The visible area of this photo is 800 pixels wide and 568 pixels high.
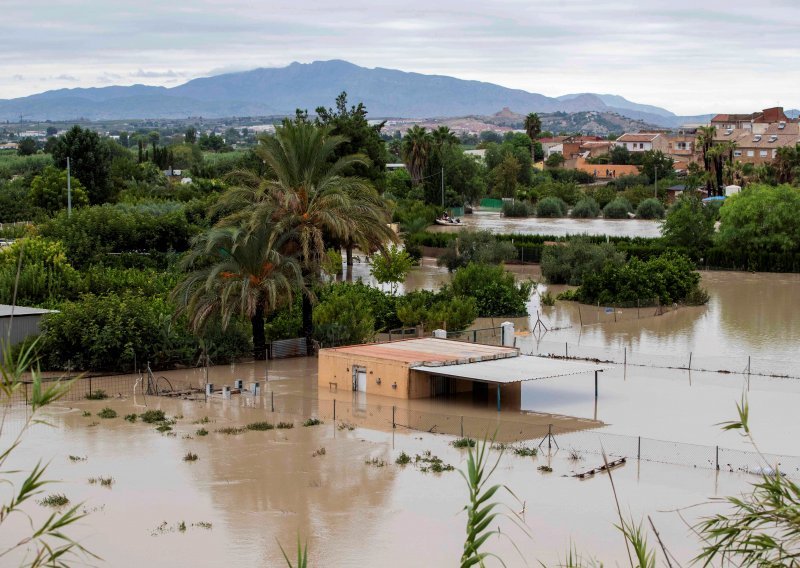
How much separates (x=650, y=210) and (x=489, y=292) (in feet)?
159

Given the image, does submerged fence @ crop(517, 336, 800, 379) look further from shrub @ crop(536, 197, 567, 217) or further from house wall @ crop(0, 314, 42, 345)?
shrub @ crop(536, 197, 567, 217)

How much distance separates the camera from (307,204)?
33188mm

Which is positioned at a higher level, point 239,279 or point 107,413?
point 239,279

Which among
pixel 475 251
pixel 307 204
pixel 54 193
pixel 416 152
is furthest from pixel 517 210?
pixel 307 204

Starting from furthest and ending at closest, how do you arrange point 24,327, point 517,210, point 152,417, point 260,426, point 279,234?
point 517,210 < point 279,234 < point 24,327 < point 152,417 < point 260,426

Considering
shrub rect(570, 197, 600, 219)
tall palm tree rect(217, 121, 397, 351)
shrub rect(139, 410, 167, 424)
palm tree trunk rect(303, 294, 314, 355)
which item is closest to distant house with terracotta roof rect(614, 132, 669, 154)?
shrub rect(570, 197, 600, 219)

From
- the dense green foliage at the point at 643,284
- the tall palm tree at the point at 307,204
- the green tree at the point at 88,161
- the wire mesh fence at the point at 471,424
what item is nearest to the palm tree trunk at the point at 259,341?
the tall palm tree at the point at 307,204

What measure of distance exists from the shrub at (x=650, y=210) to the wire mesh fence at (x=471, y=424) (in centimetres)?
6185

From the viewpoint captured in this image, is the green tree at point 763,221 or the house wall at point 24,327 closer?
the house wall at point 24,327

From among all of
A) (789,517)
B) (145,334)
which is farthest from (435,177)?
(789,517)

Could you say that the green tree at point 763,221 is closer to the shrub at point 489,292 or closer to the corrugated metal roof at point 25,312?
the shrub at point 489,292

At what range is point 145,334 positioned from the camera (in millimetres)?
30703

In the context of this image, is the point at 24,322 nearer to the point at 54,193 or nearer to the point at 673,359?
the point at 673,359

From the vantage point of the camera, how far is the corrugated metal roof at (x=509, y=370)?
84.2 feet
